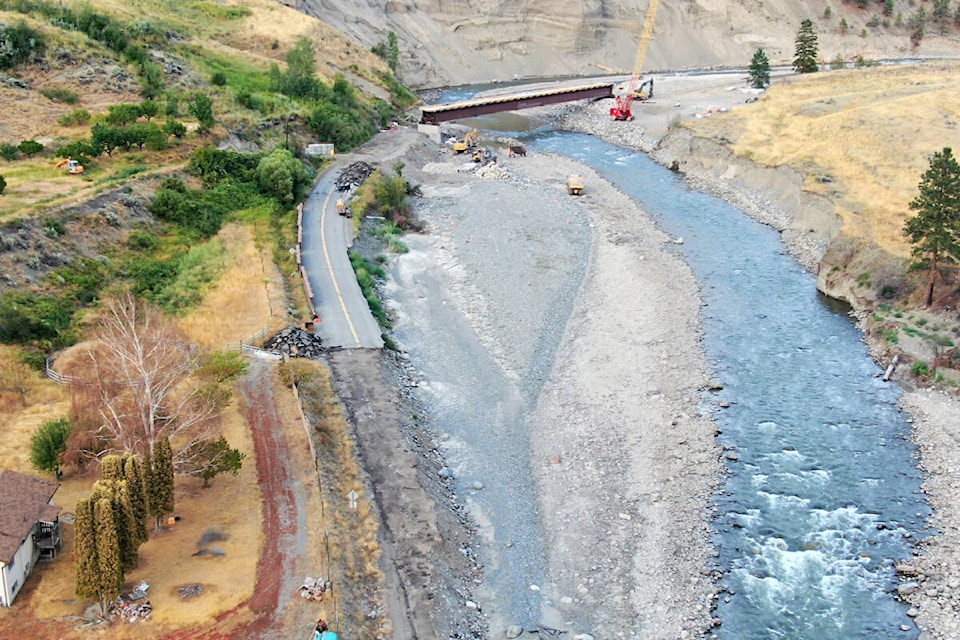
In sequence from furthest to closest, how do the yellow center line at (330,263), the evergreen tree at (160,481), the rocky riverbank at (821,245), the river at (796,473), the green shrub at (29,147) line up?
1. the green shrub at (29,147)
2. the yellow center line at (330,263)
3. the rocky riverbank at (821,245)
4. the river at (796,473)
5. the evergreen tree at (160,481)

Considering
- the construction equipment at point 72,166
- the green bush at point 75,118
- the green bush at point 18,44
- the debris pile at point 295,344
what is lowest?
the debris pile at point 295,344

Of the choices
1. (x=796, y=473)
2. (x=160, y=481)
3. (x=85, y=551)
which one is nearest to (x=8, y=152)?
(x=160, y=481)

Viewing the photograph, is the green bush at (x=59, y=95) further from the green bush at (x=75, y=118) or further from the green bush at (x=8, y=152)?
the green bush at (x=8, y=152)

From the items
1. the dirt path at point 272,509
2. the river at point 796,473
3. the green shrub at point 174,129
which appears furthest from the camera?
the green shrub at point 174,129

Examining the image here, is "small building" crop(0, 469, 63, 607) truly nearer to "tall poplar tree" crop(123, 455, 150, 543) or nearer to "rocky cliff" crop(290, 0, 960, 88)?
"tall poplar tree" crop(123, 455, 150, 543)

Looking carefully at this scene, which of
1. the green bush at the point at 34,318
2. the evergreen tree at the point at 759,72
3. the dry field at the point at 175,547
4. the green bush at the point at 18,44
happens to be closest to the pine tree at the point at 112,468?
the dry field at the point at 175,547
